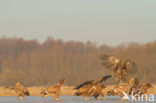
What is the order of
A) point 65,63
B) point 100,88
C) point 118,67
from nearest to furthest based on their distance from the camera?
point 100,88, point 118,67, point 65,63

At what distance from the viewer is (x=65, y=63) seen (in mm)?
48406

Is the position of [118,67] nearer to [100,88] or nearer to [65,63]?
[100,88]

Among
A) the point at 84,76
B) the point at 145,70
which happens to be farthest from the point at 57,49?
the point at 145,70

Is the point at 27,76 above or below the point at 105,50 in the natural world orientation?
below

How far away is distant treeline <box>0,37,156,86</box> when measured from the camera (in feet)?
146

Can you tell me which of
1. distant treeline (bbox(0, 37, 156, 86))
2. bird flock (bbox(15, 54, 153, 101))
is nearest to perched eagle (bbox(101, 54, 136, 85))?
bird flock (bbox(15, 54, 153, 101))

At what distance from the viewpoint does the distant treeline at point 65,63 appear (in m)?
44.5

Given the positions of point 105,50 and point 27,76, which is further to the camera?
point 105,50

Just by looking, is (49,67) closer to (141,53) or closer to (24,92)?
(141,53)

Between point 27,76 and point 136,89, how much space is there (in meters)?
21.2

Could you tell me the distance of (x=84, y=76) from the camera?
1788 inches

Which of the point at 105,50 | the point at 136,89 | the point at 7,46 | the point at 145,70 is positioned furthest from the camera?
the point at 7,46

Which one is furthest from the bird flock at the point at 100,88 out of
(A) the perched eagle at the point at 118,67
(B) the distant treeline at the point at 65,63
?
(B) the distant treeline at the point at 65,63

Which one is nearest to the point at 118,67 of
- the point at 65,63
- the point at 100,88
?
the point at 100,88
